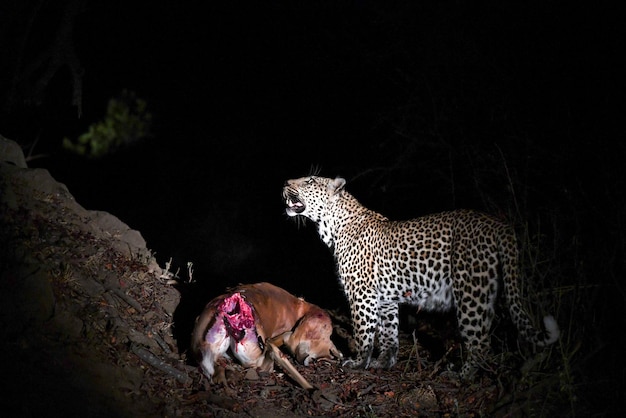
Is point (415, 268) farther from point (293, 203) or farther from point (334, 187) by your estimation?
point (293, 203)

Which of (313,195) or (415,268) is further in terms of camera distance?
(313,195)

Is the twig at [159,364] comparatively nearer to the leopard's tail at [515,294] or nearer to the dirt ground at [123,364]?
the dirt ground at [123,364]

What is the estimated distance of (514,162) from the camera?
7789mm

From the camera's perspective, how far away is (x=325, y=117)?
1263cm

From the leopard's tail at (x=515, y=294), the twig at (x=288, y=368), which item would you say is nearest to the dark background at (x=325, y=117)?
the leopard's tail at (x=515, y=294)

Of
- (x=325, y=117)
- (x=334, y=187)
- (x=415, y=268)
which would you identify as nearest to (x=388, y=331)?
(x=415, y=268)

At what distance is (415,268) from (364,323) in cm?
86

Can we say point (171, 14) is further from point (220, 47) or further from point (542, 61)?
point (542, 61)

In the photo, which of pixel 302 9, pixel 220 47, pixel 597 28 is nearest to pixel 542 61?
pixel 597 28

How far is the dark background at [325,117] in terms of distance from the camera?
7.34 metres

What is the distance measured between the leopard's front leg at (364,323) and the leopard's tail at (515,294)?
5.14 feet

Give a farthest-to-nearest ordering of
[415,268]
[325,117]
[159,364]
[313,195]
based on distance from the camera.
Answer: [325,117] < [313,195] < [415,268] < [159,364]

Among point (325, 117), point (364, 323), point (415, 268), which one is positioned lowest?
point (364, 323)

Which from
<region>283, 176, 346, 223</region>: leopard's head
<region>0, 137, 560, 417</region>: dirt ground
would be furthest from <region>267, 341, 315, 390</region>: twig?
<region>283, 176, 346, 223</region>: leopard's head
